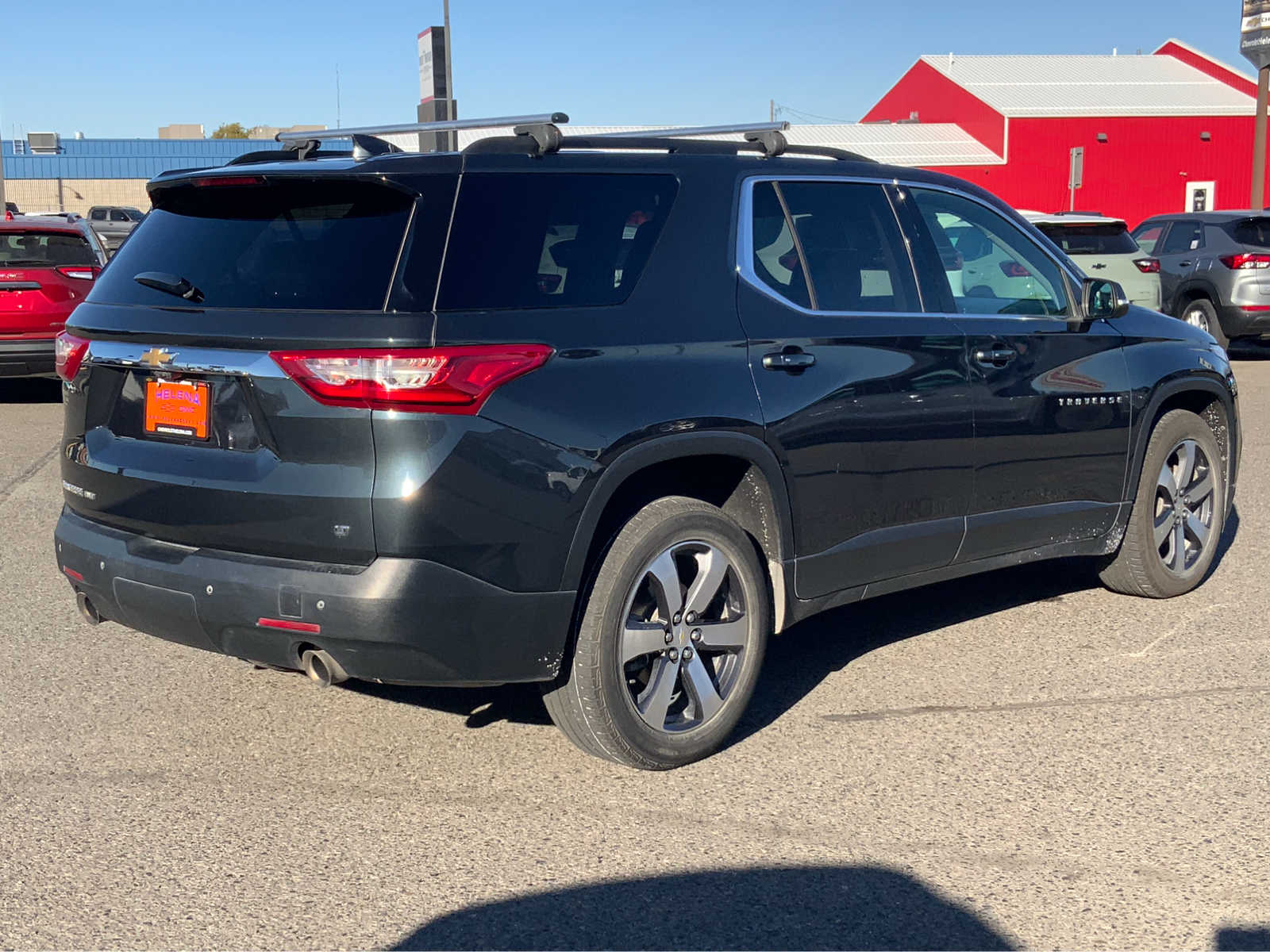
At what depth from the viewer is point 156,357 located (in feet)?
13.1

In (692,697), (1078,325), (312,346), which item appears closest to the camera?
(312,346)

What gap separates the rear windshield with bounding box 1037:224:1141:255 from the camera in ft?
51.1

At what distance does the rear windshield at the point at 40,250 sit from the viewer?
12516 millimetres

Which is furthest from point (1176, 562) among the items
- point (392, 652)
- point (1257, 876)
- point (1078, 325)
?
point (392, 652)

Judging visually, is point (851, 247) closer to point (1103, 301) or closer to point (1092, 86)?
point (1103, 301)

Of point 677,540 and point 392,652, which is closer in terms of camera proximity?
point 392,652

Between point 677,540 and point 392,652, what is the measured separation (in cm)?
93

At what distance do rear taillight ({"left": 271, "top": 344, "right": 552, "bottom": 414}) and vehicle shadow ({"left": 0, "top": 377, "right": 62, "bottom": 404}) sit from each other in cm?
1053

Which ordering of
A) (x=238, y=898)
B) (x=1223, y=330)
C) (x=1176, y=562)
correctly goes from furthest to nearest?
(x=1223, y=330) < (x=1176, y=562) < (x=238, y=898)

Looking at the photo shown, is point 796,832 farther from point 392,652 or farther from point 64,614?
point 64,614

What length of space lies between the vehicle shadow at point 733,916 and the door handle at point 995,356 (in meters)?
2.21

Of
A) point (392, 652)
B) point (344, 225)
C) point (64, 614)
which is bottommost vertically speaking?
point (64, 614)

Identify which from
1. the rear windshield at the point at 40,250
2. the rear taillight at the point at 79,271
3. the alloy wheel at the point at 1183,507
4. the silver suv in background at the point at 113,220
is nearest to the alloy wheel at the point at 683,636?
the alloy wheel at the point at 1183,507

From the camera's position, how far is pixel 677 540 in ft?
13.8
